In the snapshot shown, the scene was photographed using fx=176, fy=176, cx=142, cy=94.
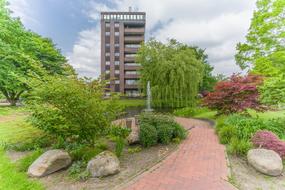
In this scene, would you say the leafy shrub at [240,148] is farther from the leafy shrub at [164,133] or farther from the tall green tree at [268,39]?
the tall green tree at [268,39]

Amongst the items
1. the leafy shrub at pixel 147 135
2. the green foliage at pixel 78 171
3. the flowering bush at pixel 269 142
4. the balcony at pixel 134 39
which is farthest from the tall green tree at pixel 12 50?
the balcony at pixel 134 39

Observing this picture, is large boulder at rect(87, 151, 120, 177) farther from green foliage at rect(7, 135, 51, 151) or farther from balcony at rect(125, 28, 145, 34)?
balcony at rect(125, 28, 145, 34)

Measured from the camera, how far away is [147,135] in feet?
19.0

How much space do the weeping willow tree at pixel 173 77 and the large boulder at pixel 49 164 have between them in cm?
1236

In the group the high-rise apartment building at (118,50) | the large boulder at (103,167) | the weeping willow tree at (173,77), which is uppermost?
the high-rise apartment building at (118,50)

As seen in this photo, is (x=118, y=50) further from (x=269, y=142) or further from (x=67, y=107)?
(x=269, y=142)

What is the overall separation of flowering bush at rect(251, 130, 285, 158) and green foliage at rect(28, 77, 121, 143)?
4710 millimetres

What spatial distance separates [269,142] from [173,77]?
36.0 feet

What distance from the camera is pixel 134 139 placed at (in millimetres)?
6035

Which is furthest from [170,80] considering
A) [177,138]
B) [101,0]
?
[177,138]

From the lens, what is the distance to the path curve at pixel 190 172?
3.63m

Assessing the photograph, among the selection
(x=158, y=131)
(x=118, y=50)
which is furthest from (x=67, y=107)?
(x=118, y=50)

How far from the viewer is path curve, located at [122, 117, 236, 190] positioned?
3635mm

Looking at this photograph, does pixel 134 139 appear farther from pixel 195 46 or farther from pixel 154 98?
pixel 195 46
